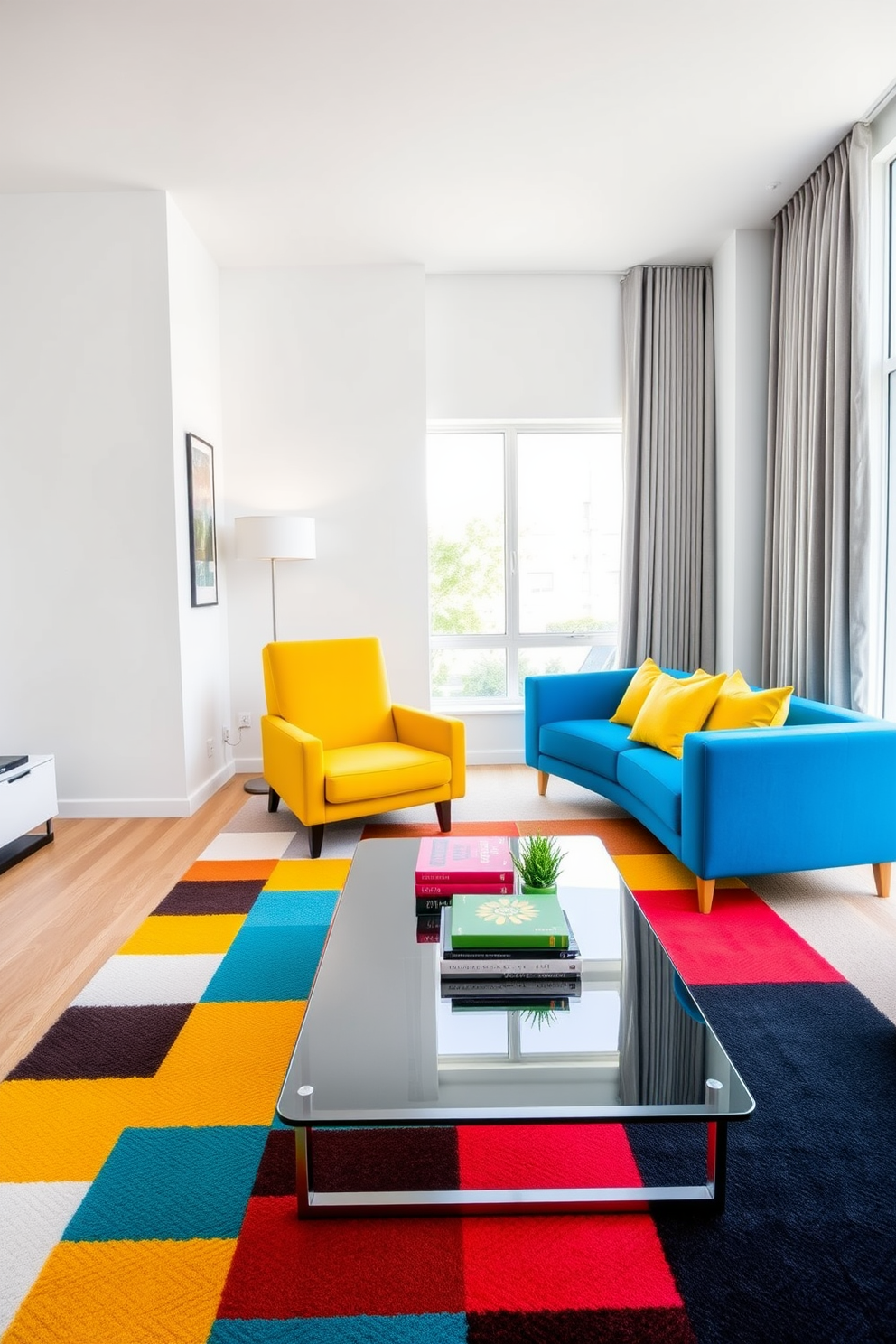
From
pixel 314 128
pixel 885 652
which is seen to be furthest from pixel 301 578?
pixel 885 652

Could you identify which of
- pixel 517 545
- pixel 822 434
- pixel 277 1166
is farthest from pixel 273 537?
pixel 277 1166

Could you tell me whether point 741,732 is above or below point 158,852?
above

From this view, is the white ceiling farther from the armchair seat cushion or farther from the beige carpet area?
the beige carpet area

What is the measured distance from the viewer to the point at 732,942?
2.73m

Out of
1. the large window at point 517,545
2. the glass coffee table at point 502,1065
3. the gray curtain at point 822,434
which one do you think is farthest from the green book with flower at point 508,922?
the large window at point 517,545

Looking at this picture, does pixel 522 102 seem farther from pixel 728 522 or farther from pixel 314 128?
pixel 728 522

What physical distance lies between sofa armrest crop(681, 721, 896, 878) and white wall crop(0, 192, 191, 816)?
2.65 meters

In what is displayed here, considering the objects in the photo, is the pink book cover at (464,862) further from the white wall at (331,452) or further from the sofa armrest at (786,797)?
the white wall at (331,452)

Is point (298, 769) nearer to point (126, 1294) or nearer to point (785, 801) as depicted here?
point (785, 801)

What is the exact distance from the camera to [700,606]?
207 inches

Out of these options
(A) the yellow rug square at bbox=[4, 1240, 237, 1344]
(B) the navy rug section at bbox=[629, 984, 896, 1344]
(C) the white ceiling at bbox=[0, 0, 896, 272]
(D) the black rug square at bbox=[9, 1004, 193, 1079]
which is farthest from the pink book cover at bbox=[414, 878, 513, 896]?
(C) the white ceiling at bbox=[0, 0, 896, 272]

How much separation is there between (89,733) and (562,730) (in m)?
2.40

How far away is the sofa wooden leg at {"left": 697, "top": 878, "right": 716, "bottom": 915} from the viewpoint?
298 centimetres

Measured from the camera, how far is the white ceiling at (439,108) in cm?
290
